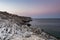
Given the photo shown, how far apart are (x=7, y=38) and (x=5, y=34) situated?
28 centimetres

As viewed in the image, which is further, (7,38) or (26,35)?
(26,35)

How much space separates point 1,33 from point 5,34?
17 centimetres

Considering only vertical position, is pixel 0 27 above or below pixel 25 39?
above

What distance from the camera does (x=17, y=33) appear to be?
682 centimetres

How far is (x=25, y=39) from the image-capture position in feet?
20.4

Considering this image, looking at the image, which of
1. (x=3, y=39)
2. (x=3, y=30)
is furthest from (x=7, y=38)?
(x=3, y=30)

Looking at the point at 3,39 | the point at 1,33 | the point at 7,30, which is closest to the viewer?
the point at 3,39

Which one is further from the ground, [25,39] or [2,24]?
[2,24]

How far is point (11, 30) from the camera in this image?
6805mm

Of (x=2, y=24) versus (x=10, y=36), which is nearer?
(x=10, y=36)

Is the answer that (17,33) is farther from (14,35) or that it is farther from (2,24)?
(2,24)

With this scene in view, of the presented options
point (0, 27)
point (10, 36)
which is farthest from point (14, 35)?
point (0, 27)

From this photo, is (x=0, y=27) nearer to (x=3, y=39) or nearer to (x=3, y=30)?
(x=3, y=30)

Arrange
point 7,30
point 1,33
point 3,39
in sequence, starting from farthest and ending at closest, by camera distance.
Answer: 1. point 7,30
2. point 1,33
3. point 3,39
